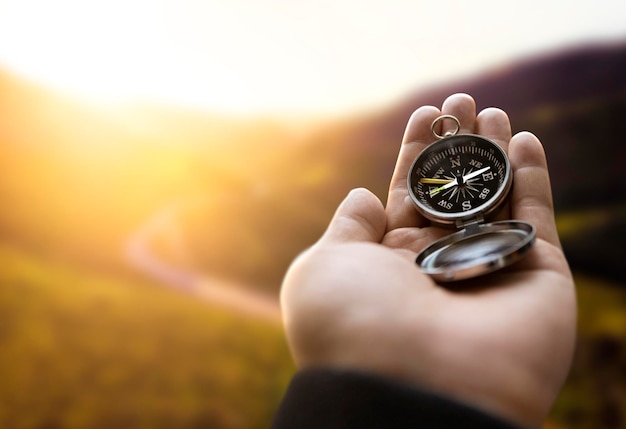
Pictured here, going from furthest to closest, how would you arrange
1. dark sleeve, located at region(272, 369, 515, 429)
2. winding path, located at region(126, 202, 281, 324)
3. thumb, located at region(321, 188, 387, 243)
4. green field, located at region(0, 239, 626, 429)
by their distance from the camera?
winding path, located at region(126, 202, 281, 324)
green field, located at region(0, 239, 626, 429)
thumb, located at region(321, 188, 387, 243)
dark sleeve, located at region(272, 369, 515, 429)

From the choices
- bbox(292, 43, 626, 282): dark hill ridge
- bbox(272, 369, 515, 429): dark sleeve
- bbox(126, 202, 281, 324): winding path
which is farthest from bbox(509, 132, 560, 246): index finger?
bbox(126, 202, 281, 324): winding path

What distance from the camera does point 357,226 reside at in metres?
0.93

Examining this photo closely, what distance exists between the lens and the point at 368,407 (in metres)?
0.64

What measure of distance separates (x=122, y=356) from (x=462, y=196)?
106cm

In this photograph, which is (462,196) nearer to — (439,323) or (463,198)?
(463,198)

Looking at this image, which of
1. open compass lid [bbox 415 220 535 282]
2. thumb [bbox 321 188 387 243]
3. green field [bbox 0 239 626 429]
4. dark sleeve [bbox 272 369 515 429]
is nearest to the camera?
dark sleeve [bbox 272 369 515 429]

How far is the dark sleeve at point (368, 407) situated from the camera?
0.62 meters

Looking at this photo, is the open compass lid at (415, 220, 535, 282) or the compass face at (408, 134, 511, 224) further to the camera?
the compass face at (408, 134, 511, 224)

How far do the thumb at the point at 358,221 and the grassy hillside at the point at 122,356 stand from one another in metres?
0.77

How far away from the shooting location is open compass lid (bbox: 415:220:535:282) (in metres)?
0.78

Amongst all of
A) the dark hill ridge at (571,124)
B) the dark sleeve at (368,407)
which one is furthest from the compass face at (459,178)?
the dark hill ridge at (571,124)

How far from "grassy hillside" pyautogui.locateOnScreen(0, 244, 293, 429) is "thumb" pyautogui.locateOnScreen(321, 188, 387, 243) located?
30.3 inches

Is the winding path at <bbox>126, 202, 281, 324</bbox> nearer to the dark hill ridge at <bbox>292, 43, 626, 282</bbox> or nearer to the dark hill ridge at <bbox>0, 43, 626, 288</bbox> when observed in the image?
the dark hill ridge at <bbox>0, 43, 626, 288</bbox>

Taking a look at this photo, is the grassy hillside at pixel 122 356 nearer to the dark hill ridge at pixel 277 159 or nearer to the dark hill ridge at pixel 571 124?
the dark hill ridge at pixel 277 159
